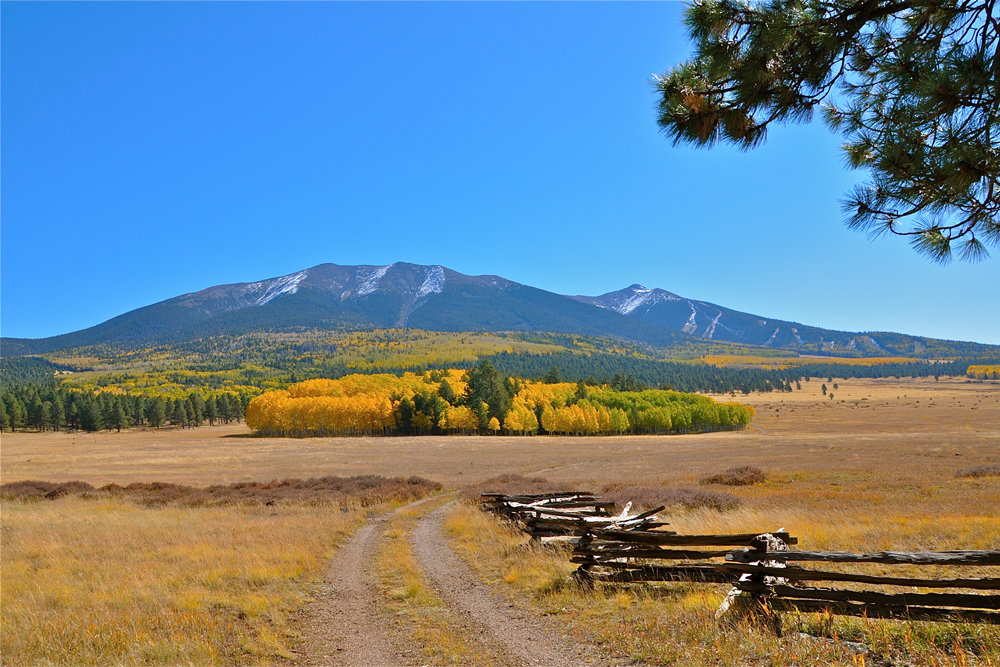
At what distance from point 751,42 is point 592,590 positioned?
10.1 meters

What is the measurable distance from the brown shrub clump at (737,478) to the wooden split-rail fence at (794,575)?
22363mm

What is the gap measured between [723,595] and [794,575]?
4.55 feet

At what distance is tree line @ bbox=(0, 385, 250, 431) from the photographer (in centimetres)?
13075

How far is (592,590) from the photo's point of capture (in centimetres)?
1092

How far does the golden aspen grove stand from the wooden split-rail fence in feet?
307

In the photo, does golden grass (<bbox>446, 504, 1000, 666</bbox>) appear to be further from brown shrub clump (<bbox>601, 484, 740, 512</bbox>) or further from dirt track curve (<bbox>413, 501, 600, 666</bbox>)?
brown shrub clump (<bbox>601, 484, 740, 512</bbox>)

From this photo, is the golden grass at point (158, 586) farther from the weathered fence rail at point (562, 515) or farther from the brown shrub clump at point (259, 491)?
the weathered fence rail at point (562, 515)

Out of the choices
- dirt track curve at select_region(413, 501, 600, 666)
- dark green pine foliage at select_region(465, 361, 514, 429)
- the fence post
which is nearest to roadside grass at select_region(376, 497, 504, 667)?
dirt track curve at select_region(413, 501, 600, 666)

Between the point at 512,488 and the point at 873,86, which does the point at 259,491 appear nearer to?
the point at 512,488

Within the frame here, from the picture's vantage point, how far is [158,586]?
37.0ft

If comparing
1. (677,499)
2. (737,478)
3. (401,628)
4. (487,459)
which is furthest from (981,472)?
(487,459)

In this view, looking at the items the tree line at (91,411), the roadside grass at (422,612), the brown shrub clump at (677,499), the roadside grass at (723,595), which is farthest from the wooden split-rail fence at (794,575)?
Result: the tree line at (91,411)

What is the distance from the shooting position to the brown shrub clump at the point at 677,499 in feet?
72.5

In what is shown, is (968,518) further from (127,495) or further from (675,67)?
(127,495)
